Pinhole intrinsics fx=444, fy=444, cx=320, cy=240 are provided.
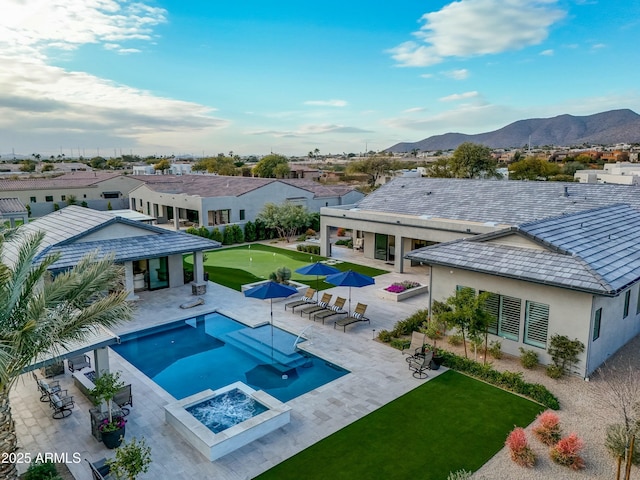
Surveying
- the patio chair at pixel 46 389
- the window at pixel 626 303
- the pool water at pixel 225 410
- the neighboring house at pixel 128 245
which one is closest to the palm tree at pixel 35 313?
the pool water at pixel 225 410

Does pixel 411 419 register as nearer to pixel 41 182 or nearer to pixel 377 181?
pixel 41 182

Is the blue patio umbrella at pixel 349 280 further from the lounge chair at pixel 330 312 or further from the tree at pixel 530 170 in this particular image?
the tree at pixel 530 170

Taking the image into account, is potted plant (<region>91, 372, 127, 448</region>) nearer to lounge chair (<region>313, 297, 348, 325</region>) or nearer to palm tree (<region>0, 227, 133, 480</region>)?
palm tree (<region>0, 227, 133, 480</region>)

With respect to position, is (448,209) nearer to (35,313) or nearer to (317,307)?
(317,307)

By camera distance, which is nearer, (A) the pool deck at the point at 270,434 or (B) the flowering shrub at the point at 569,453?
(B) the flowering shrub at the point at 569,453

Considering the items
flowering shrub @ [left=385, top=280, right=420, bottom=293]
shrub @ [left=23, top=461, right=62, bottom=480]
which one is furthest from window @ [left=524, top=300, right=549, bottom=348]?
shrub @ [left=23, top=461, right=62, bottom=480]

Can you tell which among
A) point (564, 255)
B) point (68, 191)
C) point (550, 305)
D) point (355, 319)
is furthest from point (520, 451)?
point (68, 191)
